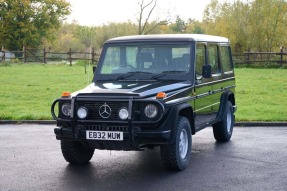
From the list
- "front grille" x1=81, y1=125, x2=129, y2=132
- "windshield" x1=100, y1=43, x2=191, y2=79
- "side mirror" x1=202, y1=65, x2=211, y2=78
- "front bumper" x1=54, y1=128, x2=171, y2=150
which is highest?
"windshield" x1=100, y1=43, x2=191, y2=79

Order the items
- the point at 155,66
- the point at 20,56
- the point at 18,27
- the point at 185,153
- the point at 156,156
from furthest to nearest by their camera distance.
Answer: the point at 18,27 → the point at 20,56 → the point at 156,156 → the point at 155,66 → the point at 185,153

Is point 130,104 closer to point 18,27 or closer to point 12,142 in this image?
point 12,142

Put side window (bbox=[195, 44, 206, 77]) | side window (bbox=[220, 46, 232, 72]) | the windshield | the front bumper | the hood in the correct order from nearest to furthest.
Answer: the front bumper
the hood
the windshield
side window (bbox=[195, 44, 206, 77])
side window (bbox=[220, 46, 232, 72])

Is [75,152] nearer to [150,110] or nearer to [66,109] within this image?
[66,109]

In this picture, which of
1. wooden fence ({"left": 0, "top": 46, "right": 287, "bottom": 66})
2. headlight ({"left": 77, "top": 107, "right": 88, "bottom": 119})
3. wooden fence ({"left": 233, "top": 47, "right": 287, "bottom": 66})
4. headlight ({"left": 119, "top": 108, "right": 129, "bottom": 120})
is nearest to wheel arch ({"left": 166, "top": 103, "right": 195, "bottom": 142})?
headlight ({"left": 119, "top": 108, "right": 129, "bottom": 120})

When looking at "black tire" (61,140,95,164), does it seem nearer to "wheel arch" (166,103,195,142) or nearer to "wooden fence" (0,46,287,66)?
"wheel arch" (166,103,195,142)

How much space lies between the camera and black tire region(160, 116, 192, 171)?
6.95 meters

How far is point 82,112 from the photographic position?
6.95m

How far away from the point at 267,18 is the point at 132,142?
43.3m

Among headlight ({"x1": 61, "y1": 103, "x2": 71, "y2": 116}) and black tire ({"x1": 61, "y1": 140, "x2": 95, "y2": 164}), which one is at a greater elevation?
headlight ({"x1": 61, "y1": 103, "x2": 71, "y2": 116})

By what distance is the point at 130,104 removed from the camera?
667cm

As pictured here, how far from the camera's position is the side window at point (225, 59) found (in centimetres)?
966

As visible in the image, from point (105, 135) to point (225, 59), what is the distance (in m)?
3.98

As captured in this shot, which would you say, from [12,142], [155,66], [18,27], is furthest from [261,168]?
[18,27]
